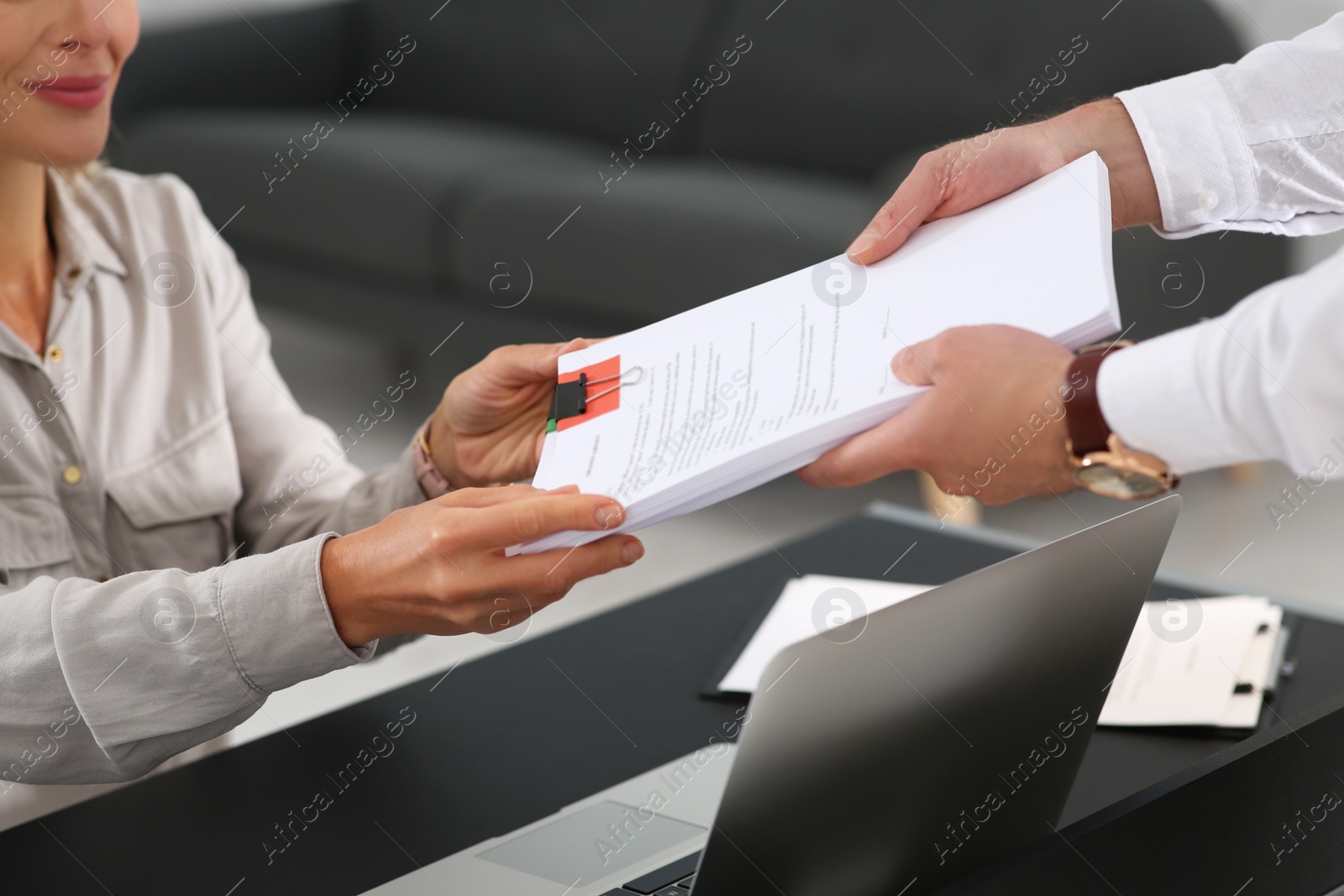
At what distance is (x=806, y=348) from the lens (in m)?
0.73

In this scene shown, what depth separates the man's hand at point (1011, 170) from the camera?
2.75 feet

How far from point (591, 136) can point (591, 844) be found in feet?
9.88

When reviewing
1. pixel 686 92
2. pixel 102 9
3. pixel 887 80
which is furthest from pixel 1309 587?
pixel 102 9

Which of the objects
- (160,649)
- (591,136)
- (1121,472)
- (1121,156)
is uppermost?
(1121,156)

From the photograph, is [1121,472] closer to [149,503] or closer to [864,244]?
[864,244]

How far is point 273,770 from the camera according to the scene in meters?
0.90

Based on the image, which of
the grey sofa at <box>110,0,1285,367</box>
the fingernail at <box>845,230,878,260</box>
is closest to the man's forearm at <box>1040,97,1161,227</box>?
the fingernail at <box>845,230,878,260</box>

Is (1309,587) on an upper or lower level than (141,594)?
lower

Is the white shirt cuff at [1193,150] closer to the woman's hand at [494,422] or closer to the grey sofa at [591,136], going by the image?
the woman's hand at [494,422]

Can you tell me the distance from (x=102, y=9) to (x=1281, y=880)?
1.09 m

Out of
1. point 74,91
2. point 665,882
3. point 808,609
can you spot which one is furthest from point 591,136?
point 665,882

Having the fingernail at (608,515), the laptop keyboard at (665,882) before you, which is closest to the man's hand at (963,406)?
the fingernail at (608,515)

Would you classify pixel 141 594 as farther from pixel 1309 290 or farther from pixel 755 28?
pixel 755 28

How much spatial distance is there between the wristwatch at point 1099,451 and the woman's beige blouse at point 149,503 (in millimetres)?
455
